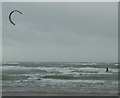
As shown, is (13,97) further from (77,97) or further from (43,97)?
(77,97)

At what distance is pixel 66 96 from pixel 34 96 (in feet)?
3.23

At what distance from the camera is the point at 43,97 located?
9008mm

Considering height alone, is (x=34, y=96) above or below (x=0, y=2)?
below

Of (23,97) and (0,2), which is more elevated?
(0,2)

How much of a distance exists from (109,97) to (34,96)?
2272mm

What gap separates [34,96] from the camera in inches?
363

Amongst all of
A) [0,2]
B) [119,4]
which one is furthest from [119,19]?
[0,2]

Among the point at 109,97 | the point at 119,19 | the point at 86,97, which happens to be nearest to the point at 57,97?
the point at 86,97

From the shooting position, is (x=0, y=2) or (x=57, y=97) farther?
(x=57, y=97)

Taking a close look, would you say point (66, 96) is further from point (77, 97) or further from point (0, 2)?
point (0, 2)

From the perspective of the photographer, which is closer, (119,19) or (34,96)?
(119,19)

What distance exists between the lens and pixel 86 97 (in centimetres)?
893

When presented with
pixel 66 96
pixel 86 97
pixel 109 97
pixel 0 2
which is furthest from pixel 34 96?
pixel 0 2

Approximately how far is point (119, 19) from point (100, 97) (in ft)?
A: 19.0
